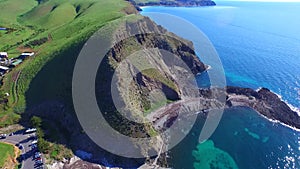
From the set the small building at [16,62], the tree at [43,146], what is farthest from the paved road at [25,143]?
the small building at [16,62]

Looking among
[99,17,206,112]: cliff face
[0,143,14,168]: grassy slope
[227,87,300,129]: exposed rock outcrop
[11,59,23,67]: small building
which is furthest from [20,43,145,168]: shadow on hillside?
[227,87,300,129]: exposed rock outcrop

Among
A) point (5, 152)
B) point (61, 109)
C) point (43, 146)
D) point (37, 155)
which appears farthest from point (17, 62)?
point (37, 155)

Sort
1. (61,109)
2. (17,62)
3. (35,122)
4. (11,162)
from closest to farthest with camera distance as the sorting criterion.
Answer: (11,162) → (35,122) → (61,109) → (17,62)

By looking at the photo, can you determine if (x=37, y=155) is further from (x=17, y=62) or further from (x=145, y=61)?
(x=17, y=62)

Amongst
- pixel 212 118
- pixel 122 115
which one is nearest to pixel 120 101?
pixel 122 115

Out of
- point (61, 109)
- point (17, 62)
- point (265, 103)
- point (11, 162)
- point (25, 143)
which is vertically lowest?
point (265, 103)

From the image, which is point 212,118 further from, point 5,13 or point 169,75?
point 5,13
